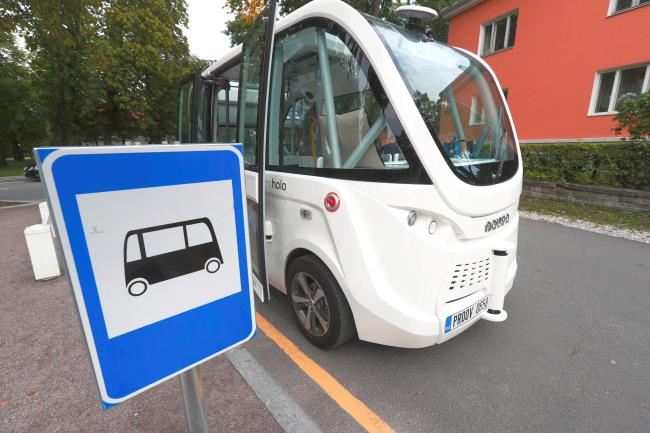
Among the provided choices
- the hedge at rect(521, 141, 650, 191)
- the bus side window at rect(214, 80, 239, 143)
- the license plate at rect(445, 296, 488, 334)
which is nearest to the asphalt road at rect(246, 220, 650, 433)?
the license plate at rect(445, 296, 488, 334)

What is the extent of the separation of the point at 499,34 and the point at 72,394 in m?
16.4

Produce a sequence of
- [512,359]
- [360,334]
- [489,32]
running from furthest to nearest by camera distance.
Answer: [489,32]
[512,359]
[360,334]

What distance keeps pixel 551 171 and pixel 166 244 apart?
1007 centimetres

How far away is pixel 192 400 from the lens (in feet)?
3.84

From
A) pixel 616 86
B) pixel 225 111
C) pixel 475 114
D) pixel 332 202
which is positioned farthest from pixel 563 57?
pixel 332 202

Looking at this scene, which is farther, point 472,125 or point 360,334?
point 472,125

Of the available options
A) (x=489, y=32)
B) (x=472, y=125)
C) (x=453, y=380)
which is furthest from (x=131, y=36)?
(x=453, y=380)

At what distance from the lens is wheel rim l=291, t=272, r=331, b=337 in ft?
7.93

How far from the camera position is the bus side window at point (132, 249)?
91 centimetres

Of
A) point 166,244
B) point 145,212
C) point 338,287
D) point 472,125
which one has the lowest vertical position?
point 338,287

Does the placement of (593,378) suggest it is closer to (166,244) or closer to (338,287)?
(338,287)

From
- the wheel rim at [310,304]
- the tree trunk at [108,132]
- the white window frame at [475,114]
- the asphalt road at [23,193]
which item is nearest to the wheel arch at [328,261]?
the wheel rim at [310,304]

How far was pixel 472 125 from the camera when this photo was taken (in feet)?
8.31

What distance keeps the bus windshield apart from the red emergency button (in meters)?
0.71
